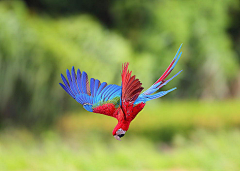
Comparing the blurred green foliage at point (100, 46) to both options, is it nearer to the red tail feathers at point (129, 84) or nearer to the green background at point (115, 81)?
the green background at point (115, 81)

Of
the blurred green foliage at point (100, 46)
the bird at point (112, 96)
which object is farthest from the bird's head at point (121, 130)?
the blurred green foliage at point (100, 46)

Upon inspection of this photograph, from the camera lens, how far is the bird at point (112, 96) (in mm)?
393

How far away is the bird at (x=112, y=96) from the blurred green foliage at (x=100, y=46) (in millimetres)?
2847

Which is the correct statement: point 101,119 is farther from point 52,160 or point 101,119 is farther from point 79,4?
point 52,160

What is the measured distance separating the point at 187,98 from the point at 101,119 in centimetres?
169

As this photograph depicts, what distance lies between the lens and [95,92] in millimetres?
487

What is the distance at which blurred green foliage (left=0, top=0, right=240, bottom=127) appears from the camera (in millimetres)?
3439

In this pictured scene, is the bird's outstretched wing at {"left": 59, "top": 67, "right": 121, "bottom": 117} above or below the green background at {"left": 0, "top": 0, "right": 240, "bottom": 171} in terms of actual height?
below

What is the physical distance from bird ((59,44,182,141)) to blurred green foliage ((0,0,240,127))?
285 centimetres

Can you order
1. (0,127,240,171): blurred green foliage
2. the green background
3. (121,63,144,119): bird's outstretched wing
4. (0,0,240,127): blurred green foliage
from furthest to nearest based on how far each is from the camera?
1. (0,0,240,127): blurred green foliage
2. the green background
3. (0,127,240,171): blurred green foliage
4. (121,63,144,119): bird's outstretched wing

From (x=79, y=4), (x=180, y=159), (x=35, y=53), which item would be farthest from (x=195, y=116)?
(x=35, y=53)

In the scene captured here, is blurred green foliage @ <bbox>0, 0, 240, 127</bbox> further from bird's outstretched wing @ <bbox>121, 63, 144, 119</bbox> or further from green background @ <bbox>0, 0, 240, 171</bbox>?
bird's outstretched wing @ <bbox>121, 63, 144, 119</bbox>

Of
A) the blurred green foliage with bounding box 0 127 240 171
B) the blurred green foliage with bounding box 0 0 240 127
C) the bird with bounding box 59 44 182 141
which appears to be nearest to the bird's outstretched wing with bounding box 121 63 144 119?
the bird with bounding box 59 44 182 141

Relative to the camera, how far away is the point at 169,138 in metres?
4.65
